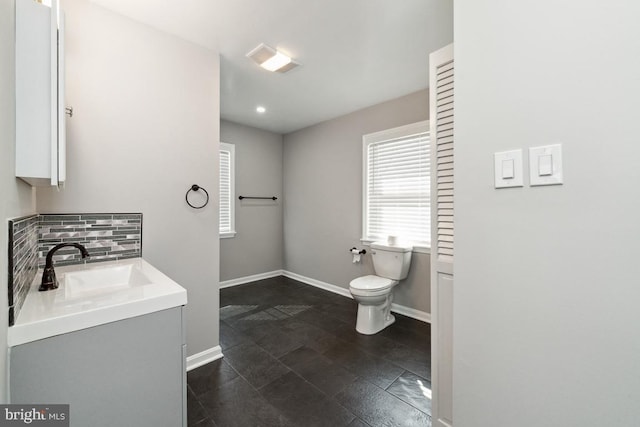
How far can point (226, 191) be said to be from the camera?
3805 millimetres

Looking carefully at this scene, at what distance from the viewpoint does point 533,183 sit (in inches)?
34.0

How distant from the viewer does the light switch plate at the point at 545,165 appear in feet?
2.68

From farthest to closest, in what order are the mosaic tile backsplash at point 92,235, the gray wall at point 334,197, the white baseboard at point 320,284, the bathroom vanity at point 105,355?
the white baseboard at point 320,284
the gray wall at point 334,197
the mosaic tile backsplash at point 92,235
the bathroom vanity at point 105,355

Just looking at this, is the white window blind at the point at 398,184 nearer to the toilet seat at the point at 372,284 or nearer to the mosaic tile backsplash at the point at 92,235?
the toilet seat at the point at 372,284

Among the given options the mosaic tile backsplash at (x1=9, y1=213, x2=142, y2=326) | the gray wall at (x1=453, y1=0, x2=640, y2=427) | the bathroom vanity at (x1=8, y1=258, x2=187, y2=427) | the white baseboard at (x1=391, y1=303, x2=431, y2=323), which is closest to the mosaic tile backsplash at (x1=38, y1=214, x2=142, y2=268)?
the mosaic tile backsplash at (x1=9, y1=213, x2=142, y2=326)

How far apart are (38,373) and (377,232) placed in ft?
9.61

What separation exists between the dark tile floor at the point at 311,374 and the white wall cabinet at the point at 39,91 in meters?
1.50

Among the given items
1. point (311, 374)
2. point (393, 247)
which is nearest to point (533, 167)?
point (311, 374)

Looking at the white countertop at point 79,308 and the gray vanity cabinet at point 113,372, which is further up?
the white countertop at point 79,308

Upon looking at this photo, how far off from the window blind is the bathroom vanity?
2598mm

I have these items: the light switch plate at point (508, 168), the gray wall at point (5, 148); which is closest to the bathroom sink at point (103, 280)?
the gray wall at point (5, 148)

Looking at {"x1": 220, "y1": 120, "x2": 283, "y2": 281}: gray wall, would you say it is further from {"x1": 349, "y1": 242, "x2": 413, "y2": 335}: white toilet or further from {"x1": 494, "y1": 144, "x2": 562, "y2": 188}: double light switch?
{"x1": 494, "y1": 144, "x2": 562, "y2": 188}: double light switch

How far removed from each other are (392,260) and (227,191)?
250 centimetres

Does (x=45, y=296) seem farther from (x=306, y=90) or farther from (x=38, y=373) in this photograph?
Answer: (x=306, y=90)
